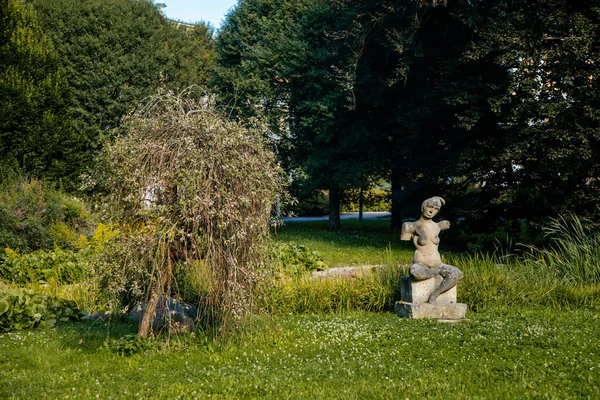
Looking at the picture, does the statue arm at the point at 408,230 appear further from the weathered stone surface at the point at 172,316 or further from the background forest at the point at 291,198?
the weathered stone surface at the point at 172,316

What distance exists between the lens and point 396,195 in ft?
63.5

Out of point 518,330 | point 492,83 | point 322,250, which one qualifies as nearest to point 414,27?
point 492,83

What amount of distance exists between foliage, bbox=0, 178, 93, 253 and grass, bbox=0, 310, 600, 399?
24.5 feet

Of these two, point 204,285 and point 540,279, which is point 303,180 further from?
Answer: point 204,285

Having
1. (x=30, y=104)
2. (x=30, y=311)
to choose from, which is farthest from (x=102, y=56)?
(x=30, y=311)

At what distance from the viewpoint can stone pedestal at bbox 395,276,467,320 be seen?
8.30 meters

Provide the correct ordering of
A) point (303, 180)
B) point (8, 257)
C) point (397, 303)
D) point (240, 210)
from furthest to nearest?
point (303, 180), point (8, 257), point (397, 303), point (240, 210)

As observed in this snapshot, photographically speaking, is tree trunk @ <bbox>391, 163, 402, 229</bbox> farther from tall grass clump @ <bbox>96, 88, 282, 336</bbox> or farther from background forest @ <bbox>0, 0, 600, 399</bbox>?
tall grass clump @ <bbox>96, 88, 282, 336</bbox>

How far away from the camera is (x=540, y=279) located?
9789mm

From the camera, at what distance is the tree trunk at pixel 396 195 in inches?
766

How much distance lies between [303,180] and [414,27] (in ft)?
30.9

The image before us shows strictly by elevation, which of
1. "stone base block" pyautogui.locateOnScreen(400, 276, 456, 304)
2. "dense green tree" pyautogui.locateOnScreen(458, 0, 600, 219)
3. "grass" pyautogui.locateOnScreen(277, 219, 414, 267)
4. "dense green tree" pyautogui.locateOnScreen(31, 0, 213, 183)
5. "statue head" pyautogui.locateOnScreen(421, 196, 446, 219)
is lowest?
"grass" pyautogui.locateOnScreen(277, 219, 414, 267)

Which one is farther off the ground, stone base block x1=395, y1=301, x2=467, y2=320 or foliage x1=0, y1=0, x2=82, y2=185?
foliage x1=0, y1=0, x2=82, y2=185

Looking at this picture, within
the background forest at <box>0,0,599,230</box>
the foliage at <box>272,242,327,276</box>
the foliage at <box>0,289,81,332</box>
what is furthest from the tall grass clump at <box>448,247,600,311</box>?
the foliage at <box>0,289,81,332</box>
